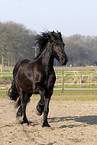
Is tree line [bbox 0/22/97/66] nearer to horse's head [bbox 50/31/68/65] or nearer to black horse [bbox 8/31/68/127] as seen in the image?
black horse [bbox 8/31/68/127]

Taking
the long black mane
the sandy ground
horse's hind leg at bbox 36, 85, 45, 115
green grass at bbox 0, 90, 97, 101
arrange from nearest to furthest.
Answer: the sandy ground < horse's hind leg at bbox 36, 85, 45, 115 < the long black mane < green grass at bbox 0, 90, 97, 101

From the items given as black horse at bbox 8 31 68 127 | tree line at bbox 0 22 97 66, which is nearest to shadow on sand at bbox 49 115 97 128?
black horse at bbox 8 31 68 127

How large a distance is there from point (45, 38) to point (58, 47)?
62 centimetres

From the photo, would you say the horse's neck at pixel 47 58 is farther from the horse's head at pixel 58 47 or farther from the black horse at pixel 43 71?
the horse's head at pixel 58 47

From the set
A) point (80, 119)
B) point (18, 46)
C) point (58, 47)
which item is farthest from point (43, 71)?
point (18, 46)

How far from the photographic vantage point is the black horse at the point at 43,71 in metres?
6.94

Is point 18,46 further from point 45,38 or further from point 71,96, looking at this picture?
point 45,38

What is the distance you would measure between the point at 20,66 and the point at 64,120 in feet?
6.89

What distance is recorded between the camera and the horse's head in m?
6.78

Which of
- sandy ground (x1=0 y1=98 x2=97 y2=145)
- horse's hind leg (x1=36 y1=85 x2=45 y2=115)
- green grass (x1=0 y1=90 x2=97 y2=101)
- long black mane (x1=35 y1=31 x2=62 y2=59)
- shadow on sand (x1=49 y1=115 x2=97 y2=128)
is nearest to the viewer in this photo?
sandy ground (x1=0 y1=98 x2=97 y2=145)

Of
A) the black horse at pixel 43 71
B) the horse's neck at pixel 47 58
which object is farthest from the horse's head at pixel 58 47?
the horse's neck at pixel 47 58

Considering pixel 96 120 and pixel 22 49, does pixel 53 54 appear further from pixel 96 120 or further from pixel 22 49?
pixel 22 49

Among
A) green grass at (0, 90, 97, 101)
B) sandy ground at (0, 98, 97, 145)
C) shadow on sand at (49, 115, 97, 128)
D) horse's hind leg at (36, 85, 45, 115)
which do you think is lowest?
green grass at (0, 90, 97, 101)

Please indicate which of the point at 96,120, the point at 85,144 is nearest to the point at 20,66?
the point at 96,120
